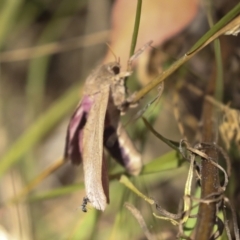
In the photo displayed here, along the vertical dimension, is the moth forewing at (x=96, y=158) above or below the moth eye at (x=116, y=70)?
below

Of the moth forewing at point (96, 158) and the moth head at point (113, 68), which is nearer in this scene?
the moth forewing at point (96, 158)

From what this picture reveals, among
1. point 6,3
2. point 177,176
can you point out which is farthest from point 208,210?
point 6,3

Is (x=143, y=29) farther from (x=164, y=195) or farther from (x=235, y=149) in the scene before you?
(x=164, y=195)

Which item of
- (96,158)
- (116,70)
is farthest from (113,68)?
(96,158)

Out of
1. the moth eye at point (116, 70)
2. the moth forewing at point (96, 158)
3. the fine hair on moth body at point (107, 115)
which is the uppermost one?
the moth eye at point (116, 70)

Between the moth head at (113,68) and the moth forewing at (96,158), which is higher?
the moth head at (113,68)

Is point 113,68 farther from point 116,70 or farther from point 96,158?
point 96,158

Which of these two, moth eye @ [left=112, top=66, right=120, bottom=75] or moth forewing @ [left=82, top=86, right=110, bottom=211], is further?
moth eye @ [left=112, top=66, right=120, bottom=75]

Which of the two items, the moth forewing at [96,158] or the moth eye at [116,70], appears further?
the moth eye at [116,70]
